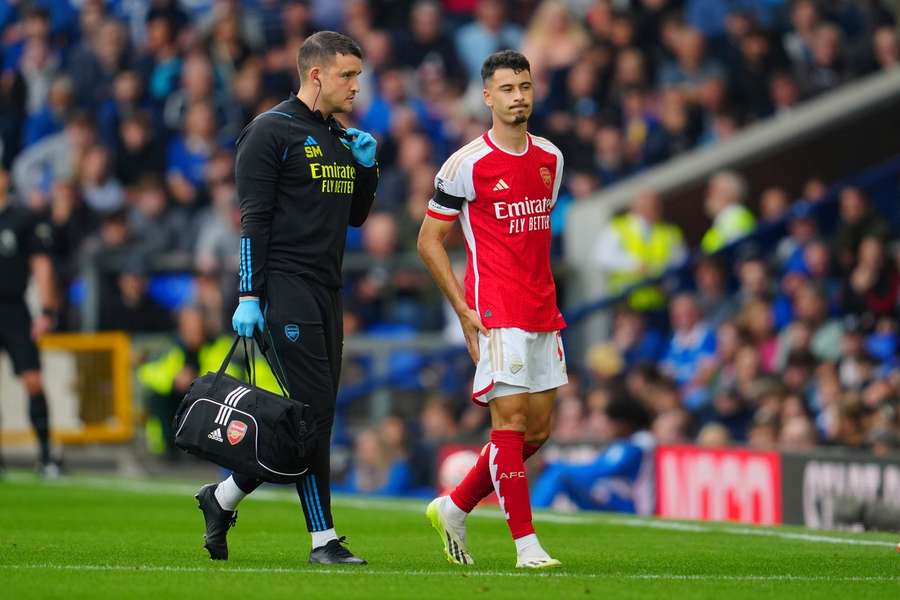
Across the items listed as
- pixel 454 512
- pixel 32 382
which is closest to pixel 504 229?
pixel 454 512

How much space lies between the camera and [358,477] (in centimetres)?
1647

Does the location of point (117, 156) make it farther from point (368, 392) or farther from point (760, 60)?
point (760, 60)

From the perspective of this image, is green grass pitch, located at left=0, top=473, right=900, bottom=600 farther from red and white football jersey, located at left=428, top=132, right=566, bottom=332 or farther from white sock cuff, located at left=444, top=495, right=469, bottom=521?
red and white football jersey, located at left=428, top=132, right=566, bottom=332

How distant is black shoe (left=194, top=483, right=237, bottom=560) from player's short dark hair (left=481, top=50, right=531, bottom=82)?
2.15 meters

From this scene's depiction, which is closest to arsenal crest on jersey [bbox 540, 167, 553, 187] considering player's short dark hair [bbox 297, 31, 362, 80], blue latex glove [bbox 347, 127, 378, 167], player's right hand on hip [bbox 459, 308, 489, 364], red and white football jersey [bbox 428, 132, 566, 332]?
red and white football jersey [bbox 428, 132, 566, 332]

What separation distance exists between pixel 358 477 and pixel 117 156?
6066 mm

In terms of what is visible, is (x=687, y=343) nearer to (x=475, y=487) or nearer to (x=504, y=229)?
(x=475, y=487)

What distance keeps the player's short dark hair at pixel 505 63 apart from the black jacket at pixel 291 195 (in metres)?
0.71

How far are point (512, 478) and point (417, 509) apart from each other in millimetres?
4593

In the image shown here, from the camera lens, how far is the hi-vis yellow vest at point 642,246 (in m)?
17.8

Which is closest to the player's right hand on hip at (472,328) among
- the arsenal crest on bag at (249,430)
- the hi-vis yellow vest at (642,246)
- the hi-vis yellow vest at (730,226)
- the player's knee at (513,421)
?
the player's knee at (513,421)

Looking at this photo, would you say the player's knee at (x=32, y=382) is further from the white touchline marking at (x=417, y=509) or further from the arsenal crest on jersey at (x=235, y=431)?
the arsenal crest on jersey at (x=235, y=431)

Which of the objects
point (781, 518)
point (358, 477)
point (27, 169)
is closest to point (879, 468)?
point (781, 518)

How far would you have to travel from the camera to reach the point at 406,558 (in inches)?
329
